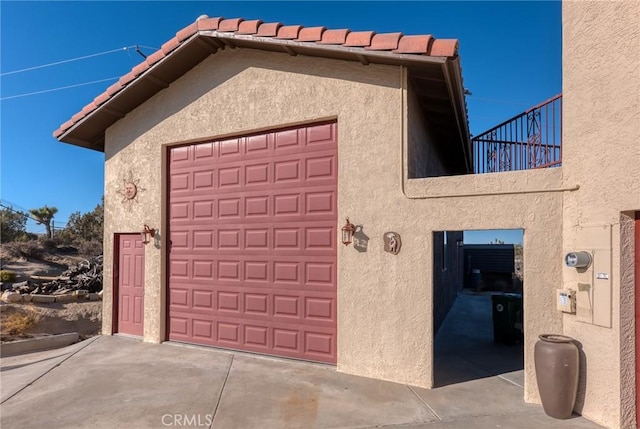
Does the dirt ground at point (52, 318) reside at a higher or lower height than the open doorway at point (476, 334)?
lower

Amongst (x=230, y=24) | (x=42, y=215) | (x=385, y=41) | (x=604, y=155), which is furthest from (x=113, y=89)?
(x=42, y=215)

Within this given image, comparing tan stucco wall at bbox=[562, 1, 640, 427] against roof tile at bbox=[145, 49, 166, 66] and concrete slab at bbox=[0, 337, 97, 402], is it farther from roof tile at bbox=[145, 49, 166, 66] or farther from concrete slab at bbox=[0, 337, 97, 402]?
concrete slab at bbox=[0, 337, 97, 402]

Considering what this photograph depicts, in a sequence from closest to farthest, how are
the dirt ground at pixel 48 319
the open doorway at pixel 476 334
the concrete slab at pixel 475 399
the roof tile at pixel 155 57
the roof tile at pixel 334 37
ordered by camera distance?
1. the concrete slab at pixel 475 399
2. the roof tile at pixel 334 37
3. the open doorway at pixel 476 334
4. the roof tile at pixel 155 57
5. the dirt ground at pixel 48 319

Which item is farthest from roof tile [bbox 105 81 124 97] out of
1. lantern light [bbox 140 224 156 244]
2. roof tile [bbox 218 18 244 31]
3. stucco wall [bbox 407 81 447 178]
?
stucco wall [bbox 407 81 447 178]

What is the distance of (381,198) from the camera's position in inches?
242

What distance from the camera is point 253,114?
291 inches

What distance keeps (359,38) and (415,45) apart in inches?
36.2

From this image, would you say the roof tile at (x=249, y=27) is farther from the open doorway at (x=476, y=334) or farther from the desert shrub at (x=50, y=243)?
the desert shrub at (x=50, y=243)

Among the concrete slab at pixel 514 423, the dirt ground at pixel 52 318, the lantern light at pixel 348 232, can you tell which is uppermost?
the lantern light at pixel 348 232

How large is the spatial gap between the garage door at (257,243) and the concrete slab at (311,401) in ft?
2.29

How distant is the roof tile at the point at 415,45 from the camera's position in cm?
549

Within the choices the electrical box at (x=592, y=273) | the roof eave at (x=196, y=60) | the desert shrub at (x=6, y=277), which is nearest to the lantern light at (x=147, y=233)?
the roof eave at (x=196, y=60)

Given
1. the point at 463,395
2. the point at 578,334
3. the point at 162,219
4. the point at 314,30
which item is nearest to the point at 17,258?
the point at 162,219

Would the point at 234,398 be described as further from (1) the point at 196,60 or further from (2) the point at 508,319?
(1) the point at 196,60
